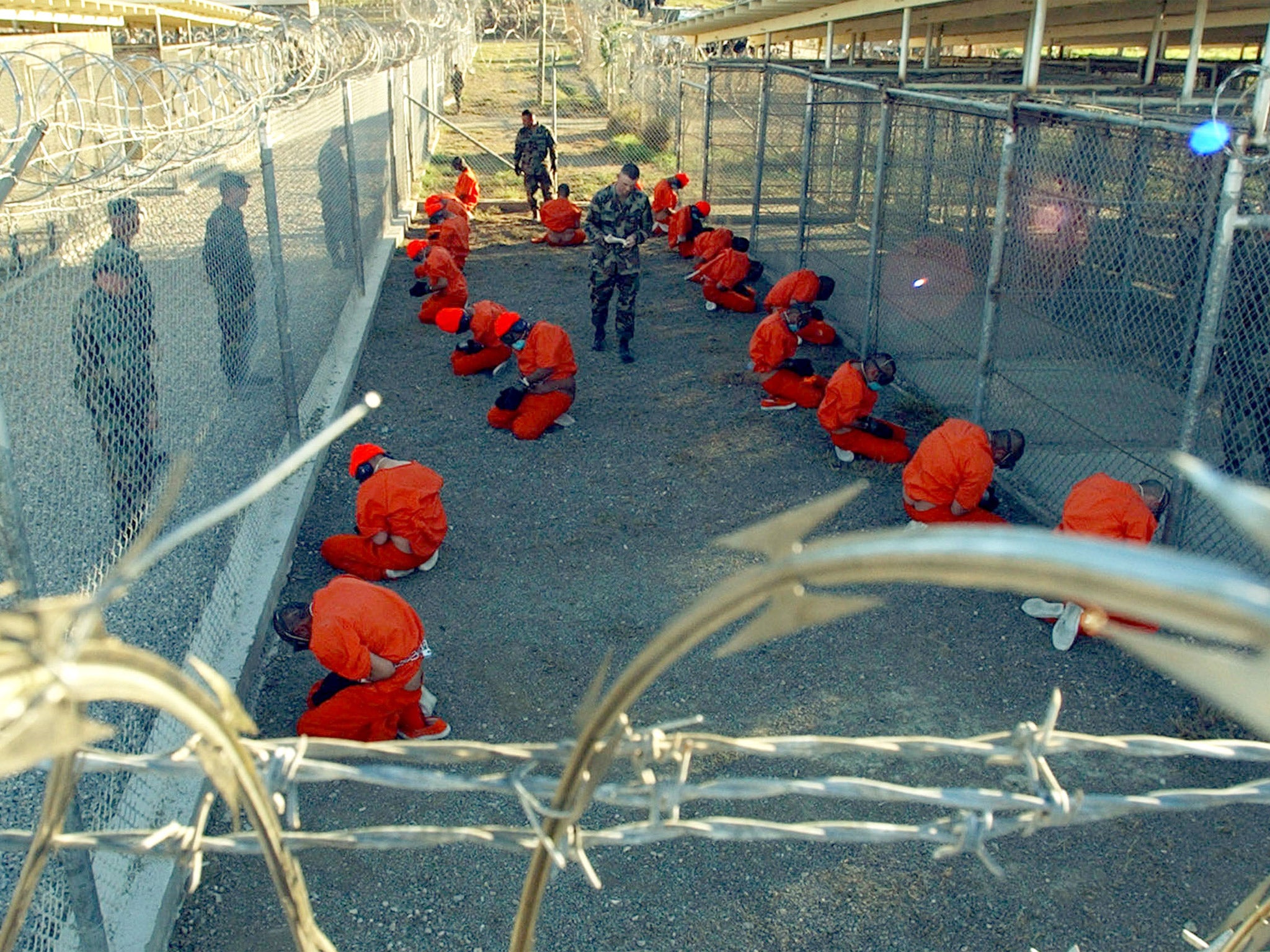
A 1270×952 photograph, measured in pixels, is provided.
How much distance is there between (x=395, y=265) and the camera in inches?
505

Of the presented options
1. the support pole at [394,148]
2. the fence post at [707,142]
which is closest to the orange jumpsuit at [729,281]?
the fence post at [707,142]

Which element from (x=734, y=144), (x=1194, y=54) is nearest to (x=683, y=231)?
(x=734, y=144)

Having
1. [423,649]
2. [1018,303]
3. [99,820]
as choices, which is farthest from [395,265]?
[99,820]

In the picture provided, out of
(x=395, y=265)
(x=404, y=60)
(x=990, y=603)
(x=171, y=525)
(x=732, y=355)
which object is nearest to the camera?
(x=171, y=525)

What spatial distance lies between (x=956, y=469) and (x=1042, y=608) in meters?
0.95

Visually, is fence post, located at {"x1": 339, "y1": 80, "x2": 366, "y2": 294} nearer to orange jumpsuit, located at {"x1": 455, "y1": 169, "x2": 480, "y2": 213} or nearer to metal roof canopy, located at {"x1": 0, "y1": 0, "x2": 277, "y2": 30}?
metal roof canopy, located at {"x1": 0, "y1": 0, "x2": 277, "y2": 30}

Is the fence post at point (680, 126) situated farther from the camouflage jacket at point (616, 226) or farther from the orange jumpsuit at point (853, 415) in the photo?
the orange jumpsuit at point (853, 415)

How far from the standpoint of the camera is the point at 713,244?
11.5 m

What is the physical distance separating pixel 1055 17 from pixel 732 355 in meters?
4.73

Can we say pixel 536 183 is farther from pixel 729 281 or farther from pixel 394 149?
pixel 729 281

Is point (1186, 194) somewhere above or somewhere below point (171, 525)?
above

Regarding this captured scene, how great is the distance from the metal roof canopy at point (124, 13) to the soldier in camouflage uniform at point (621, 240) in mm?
5626

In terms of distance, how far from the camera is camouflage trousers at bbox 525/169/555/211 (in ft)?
51.9

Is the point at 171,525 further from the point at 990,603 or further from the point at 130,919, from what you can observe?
the point at 990,603
